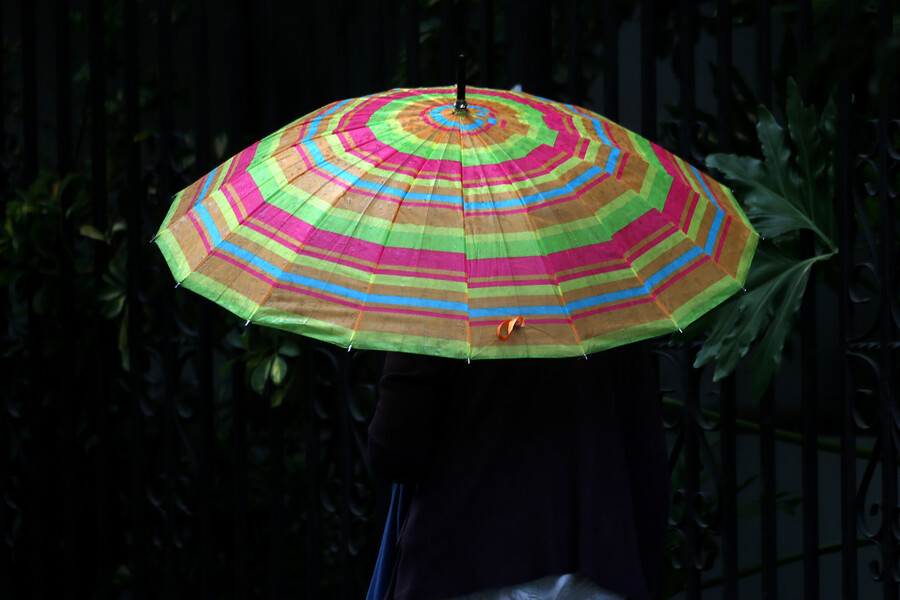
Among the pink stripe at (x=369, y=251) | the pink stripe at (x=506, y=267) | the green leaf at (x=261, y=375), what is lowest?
the green leaf at (x=261, y=375)

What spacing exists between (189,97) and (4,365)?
1.24 m

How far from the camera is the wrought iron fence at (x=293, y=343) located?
3182 mm

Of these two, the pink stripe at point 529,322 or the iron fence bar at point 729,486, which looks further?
the iron fence bar at point 729,486

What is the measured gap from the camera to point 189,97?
14.1ft

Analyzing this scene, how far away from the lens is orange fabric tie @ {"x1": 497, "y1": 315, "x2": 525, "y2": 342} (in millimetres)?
1743

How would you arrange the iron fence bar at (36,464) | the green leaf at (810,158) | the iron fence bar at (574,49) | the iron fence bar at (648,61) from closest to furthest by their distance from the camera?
the green leaf at (810,158) → the iron fence bar at (648,61) → the iron fence bar at (574,49) → the iron fence bar at (36,464)

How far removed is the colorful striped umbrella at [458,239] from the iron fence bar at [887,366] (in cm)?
100

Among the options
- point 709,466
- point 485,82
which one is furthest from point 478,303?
point 485,82

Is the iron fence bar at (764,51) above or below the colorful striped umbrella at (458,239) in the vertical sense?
above

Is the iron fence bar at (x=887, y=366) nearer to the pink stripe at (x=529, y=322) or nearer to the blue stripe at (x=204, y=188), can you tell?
the pink stripe at (x=529, y=322)

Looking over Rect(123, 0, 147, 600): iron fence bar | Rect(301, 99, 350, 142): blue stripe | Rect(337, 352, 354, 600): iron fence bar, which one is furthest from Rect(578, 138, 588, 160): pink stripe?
Rect(123, 0, 147, 600): iron fence bar

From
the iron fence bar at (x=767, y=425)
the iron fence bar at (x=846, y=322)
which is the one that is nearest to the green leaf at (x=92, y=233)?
the iron fence bar at (x=767, y=425)

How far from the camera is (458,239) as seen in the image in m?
1.80

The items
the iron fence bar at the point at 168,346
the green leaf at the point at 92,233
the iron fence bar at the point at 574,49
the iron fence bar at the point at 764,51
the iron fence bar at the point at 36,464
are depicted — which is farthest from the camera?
the iron fence bar at the point at 36,464
